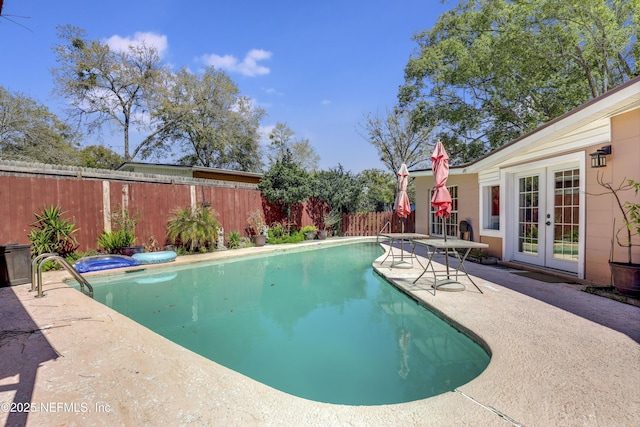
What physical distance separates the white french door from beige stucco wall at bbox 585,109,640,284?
309 mm

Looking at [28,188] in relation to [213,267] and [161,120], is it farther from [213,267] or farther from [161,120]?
[161,120]

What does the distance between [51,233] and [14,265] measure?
1.71 m

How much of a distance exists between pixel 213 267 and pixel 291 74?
9.81 metres

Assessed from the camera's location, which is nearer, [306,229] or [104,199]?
[104,199]

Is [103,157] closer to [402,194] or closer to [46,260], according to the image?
[46,260]

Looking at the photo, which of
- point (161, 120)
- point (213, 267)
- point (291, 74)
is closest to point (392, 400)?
point (213, 267)

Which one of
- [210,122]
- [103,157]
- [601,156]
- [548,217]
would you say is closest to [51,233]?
[548,217]

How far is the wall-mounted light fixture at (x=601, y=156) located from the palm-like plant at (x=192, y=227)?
8976mm

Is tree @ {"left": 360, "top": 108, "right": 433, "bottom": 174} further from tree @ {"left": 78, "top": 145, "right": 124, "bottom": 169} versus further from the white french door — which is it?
tree @ {"left": 78, "top": 145, "right": 124, "bottom": 169}

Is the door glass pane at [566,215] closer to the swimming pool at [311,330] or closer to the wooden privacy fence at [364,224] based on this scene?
the swimming pool at [311,330]

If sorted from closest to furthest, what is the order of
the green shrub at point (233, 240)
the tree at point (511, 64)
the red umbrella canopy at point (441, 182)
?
1. the red umbrella canopy at point (441, 182)
2. the tree at point (511, 64)
3. the green shrub at point (233, 240)

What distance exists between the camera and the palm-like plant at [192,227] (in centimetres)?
888

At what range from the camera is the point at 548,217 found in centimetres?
586

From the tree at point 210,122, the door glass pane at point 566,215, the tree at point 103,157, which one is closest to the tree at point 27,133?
the tree at point 210,122
